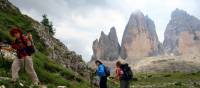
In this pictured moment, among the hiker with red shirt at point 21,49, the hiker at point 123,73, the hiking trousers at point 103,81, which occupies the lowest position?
the hiking trousers at point 103,81

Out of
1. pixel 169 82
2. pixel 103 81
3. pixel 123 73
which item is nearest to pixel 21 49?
pixel 123 73

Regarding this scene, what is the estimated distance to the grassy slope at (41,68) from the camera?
2639 cm

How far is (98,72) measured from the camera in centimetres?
2698

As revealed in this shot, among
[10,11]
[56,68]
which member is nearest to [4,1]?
[10,11]

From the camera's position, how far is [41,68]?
106 feet

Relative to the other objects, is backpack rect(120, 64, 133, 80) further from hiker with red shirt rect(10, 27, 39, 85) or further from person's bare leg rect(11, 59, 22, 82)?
person's bare leg rect(11, 59, 22, 82)

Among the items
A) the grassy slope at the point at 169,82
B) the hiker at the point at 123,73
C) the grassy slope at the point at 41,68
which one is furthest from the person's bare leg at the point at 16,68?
the grassy slope at the point at 169,82

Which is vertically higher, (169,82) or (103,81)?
(169,82)

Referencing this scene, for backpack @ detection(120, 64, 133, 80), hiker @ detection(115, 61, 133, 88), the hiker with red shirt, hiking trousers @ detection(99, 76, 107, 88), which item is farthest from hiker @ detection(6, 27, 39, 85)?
hiking trousers @ detection(99, 76, 107, 88)

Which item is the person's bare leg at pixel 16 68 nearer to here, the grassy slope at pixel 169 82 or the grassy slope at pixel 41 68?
the grassy slope at pixel 41 68

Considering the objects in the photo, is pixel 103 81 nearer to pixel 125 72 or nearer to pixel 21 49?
pixel 125 72

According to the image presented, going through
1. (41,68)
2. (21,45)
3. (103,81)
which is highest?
(21,45)

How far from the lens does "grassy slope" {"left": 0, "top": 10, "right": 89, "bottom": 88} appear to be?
2639 centimetres

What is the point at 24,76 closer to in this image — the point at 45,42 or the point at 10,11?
the point at 45,42
